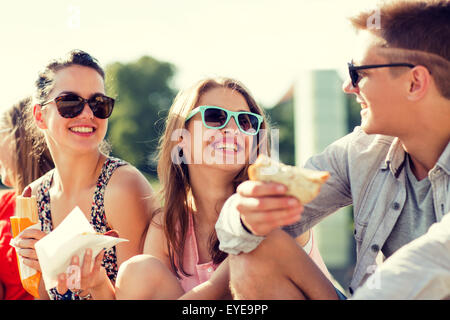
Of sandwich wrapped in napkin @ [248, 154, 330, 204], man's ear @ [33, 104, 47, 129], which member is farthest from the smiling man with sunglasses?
man's ear @ [33, 104, 47, 129]

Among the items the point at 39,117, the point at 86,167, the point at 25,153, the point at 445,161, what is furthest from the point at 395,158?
the point at 25,153

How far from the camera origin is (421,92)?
2424 mm

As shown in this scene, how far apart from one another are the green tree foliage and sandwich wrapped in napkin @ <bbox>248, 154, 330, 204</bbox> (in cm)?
5787

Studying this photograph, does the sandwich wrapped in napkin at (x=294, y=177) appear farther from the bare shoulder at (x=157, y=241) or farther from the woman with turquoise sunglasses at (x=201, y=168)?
the bare shoulder at (x=157, y=241)

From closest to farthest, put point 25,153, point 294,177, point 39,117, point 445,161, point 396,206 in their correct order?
point 294,177
point 445,161
point 396,206
point 39,117
point 25,153

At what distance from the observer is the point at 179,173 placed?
3080 mm

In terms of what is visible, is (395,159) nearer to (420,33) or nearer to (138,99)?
(420,33)

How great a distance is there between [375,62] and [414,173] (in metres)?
0.56

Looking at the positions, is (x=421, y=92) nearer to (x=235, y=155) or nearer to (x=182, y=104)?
(x=235, y=155)

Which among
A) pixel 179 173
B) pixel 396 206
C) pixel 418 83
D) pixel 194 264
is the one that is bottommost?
pixel 194 264

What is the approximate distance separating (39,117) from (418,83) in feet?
7.45

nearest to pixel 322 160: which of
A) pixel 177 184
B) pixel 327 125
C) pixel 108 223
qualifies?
pixel 177 184

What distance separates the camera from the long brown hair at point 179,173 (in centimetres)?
279

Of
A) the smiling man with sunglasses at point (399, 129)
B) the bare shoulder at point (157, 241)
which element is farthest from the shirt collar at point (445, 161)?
the bare shoulder at point (157, 241)
